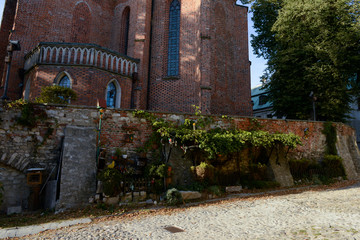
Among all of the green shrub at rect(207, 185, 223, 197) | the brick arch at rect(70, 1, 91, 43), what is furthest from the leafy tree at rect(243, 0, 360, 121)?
the brick arch at rect(70, 1, 91, 43)

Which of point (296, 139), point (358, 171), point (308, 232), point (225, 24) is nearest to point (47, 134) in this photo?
point (308, 232)

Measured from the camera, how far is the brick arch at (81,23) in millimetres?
16328

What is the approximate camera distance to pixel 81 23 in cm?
A: 1666

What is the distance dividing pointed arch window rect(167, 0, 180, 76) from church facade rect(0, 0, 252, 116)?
0.07 metres

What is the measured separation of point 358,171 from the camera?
13.4 m

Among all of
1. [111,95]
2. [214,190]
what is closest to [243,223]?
[214,190]

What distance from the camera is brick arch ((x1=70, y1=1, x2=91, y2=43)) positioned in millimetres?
16328

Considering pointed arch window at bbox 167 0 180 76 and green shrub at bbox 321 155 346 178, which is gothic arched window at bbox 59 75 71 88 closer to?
pointed arch window at bbox 167 0 180 76

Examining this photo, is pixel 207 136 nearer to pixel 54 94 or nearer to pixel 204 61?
pixel 54 94

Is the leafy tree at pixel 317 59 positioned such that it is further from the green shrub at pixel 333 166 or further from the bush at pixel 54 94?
the bush at pixel 54 94

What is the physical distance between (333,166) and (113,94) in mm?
12375

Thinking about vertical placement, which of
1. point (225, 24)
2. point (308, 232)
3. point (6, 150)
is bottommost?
point (308, 232)

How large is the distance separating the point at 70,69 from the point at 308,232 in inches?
476

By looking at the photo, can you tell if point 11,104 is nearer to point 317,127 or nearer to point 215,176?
point 215,176
